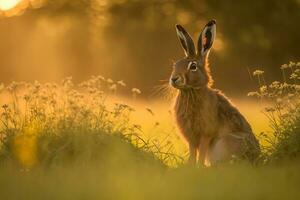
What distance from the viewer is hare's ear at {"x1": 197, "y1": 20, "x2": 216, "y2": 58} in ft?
33.7

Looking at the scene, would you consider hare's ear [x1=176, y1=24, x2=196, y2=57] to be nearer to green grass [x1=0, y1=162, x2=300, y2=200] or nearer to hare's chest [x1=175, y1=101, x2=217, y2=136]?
hare's chest [x1=175, y1=101, x2=217, y2=136]

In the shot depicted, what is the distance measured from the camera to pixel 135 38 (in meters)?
31.5

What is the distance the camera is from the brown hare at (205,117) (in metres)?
9.68

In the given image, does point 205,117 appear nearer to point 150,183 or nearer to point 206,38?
point 206,38

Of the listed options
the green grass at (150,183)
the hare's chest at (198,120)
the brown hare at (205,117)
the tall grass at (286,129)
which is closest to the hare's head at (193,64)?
the brown hare at (205,117)

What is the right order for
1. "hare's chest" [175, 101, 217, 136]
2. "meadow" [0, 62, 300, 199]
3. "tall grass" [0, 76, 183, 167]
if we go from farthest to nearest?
"hare's chest" [175, 101, 217, 136] < "tall grass" [0, 76, 183, 167] < "meadow" [0, 62, 300, 199]

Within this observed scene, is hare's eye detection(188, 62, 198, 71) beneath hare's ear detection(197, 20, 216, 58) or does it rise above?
beneath

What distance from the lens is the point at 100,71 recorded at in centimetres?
2959

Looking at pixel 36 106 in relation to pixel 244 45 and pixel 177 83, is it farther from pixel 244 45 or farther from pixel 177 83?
pixel 244 45

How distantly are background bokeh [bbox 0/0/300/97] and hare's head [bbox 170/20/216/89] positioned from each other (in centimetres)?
1720

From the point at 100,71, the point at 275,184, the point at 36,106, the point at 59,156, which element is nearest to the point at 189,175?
the point at 275,184

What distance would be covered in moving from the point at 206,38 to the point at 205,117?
1.06 metres

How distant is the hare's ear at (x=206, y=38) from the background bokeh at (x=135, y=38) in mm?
17181

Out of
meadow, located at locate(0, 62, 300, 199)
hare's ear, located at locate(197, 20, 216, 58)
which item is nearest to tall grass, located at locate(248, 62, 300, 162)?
meadow, located at locate(0, 62, 300, 199)
